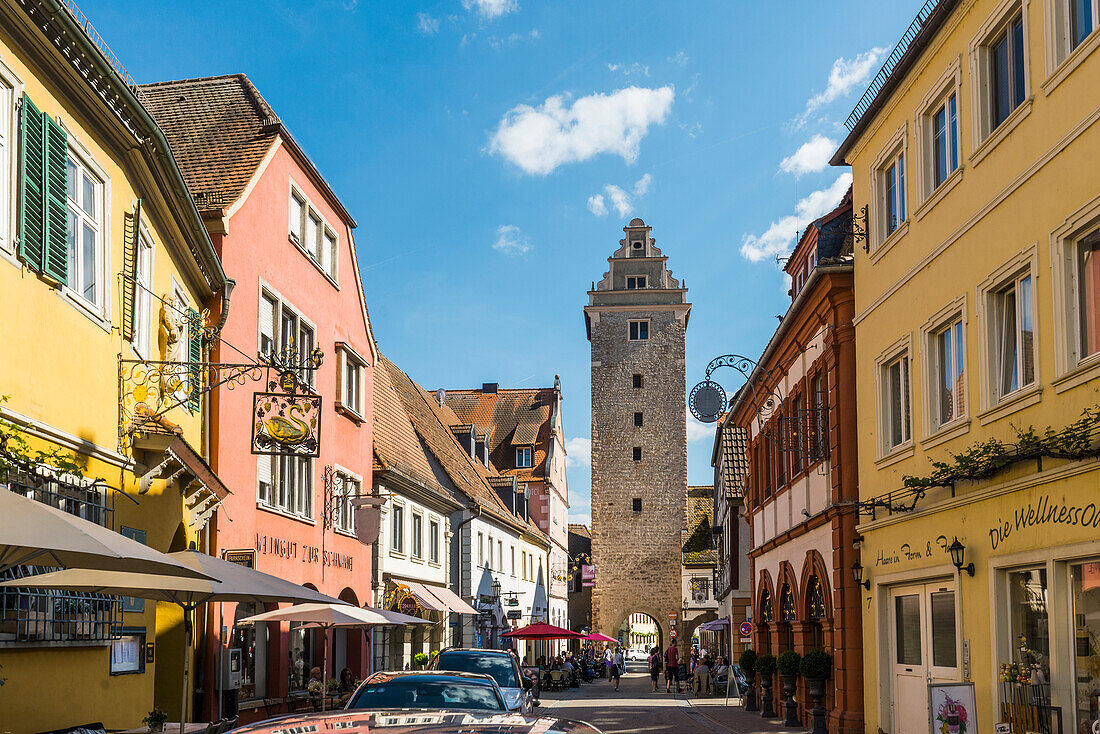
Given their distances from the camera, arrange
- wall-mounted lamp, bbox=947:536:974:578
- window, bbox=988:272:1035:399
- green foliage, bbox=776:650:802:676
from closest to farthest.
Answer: window, bbox=988:272:1035:399 < wall-mounted lamp, bbox=947:536:974:578 < green foliage, bbox=776:650:802:676

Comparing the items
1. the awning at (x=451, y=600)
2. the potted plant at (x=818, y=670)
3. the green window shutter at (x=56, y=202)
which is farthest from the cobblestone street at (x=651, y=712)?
Result: the green window shutter at (x=56, y=202)

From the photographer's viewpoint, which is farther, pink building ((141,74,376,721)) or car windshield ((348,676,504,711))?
pink building ((141,74,376,721))

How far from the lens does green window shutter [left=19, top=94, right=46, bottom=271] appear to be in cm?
991

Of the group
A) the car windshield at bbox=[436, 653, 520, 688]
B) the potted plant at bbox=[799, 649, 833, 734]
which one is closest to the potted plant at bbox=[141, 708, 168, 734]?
the car windshield at bbox=[436, 653, 520, 688]

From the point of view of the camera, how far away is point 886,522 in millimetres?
17219

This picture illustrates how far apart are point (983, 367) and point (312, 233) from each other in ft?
49.1

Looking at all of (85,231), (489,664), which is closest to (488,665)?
(489,664)

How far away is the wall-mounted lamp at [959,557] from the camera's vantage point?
1380 cm

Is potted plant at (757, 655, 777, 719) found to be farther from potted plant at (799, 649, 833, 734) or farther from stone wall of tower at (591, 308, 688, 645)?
stone wall of tower at (591, 308, 688, 645)

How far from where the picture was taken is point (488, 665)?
19.6m

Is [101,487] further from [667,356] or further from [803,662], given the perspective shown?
[667,356]

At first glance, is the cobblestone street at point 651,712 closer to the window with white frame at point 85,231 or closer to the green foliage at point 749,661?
the green foliage at point 749,661

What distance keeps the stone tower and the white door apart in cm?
4602

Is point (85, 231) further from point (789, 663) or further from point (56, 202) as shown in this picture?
point (789, 663)
